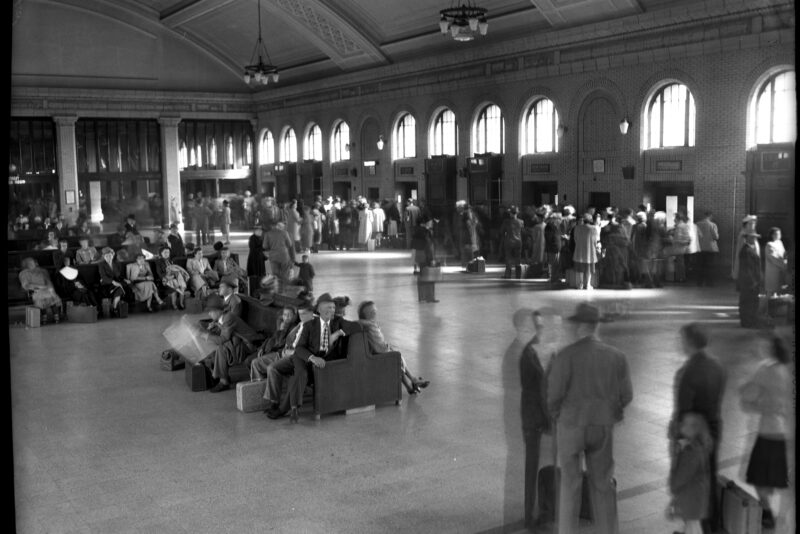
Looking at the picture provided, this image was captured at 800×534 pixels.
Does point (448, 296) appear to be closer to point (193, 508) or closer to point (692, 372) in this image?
point (193, 508)

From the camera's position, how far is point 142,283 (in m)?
14.5

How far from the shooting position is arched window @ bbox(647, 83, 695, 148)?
700 inches

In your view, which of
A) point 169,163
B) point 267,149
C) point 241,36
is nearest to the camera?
point 241,36

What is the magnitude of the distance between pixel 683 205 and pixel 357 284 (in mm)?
7426

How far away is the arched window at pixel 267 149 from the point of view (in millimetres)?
36000

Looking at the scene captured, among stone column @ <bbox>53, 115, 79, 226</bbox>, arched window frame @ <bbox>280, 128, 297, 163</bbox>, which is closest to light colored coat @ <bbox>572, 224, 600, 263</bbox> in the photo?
arched window frame @ <bbox>280, 128, 297, 163</bbox>

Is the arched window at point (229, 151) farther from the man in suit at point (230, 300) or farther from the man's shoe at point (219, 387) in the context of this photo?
the man's shoe at point (219, 387)

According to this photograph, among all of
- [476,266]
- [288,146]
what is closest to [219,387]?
[476,266]

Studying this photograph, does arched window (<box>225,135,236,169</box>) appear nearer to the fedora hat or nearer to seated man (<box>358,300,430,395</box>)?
seated man (<box>358,300,430,395</box>)

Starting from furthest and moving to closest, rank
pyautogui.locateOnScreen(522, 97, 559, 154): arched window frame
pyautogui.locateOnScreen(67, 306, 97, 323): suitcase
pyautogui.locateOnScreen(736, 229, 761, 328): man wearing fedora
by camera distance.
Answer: pyautogui.locateOnScreen(522, 97, 559, 154): arched window frame → pyautogui.locateOnScreen(67, 306, 97, 323): suitcase → pyautogui.locateOnScreen(736, 229, 761, 328): man wearing fedora

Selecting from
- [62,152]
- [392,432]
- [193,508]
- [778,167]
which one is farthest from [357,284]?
[62,152]

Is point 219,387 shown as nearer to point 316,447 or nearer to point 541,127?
point 316,447

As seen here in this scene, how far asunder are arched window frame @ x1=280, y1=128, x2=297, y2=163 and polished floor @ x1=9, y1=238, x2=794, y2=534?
23.3m

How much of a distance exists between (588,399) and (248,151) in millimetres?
33879
